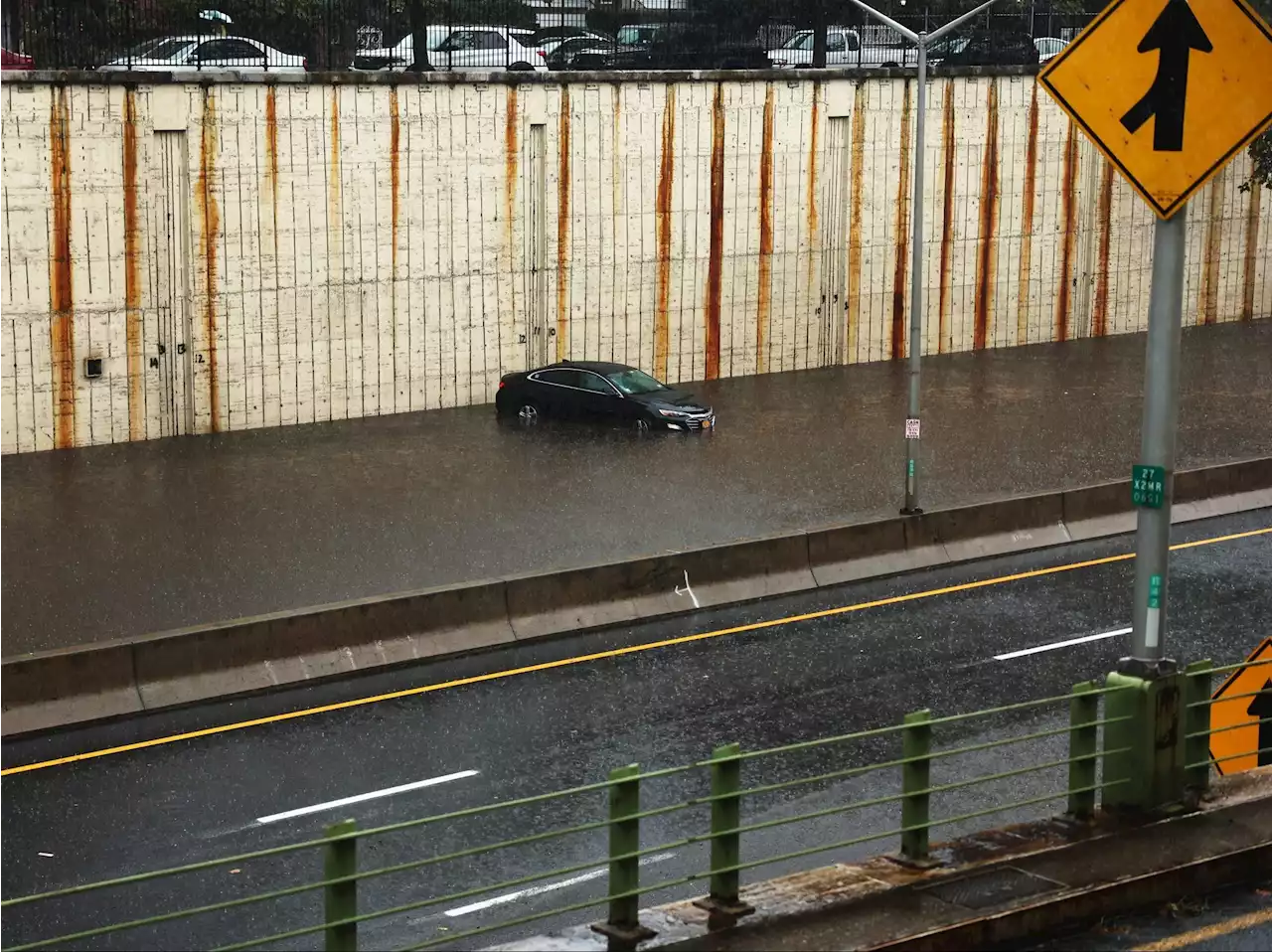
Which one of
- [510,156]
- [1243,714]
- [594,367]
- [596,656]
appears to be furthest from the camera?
[510,156]

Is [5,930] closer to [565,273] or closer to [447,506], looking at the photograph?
[447,506]

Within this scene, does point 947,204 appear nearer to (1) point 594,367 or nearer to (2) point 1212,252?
(2) point 1212,252

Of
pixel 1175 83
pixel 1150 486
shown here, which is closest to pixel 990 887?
pixel 1150 486

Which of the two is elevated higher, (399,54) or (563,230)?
(399,54)

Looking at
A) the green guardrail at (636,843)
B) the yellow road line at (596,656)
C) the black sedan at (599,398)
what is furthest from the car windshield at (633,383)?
the green guardrail at (636,843)

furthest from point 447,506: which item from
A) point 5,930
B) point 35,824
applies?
point 5,930

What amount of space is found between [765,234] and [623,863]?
27836 millimetres

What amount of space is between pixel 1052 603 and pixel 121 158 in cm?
1602

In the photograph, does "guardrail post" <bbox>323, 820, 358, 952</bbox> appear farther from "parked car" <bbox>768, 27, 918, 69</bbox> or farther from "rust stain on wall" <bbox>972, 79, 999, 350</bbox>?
"rust stain on wall" <bbox>972, 79, 999, 350</bbox>

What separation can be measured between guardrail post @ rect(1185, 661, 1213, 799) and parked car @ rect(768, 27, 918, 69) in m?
28.0

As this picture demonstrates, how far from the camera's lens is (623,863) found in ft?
35.2

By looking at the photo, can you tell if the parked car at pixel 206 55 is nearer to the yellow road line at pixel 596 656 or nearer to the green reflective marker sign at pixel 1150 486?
the yellow road line at pixel 596 656

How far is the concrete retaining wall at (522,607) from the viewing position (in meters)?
19.2

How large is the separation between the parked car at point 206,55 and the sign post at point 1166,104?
21715 millimetres
